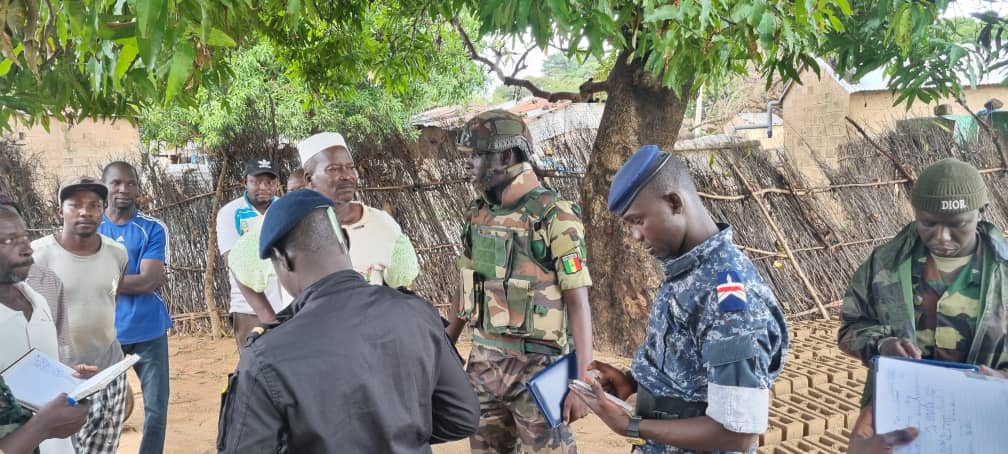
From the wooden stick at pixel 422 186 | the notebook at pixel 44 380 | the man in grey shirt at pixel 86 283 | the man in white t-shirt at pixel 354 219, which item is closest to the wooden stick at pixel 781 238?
the wooden stick at pixel 422 186

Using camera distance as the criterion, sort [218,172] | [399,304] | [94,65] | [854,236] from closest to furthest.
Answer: [399,304]
[94,65]
[218,172]
[854,236]

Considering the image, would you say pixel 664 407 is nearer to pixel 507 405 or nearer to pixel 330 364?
pixel 330 364

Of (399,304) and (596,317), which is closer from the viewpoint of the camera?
(399,304)

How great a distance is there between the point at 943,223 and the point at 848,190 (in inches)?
240

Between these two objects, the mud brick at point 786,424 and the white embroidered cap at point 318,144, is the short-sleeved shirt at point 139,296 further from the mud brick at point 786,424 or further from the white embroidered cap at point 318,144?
the mud brick at point 786,424

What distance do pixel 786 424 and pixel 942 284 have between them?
211 cm

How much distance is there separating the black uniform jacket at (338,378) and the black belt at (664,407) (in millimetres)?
609

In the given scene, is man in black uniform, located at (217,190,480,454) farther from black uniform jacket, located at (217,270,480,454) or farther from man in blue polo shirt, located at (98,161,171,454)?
man in blue polo shirt, located at (98,161,171,454)

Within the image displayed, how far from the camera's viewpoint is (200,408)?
5559 mm

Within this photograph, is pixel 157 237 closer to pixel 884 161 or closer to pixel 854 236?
pixel 854 236

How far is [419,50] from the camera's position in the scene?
679 centimetres

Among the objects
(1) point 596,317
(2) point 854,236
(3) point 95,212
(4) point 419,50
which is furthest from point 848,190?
(3) point 95,212

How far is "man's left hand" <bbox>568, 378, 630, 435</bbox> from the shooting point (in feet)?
6.41

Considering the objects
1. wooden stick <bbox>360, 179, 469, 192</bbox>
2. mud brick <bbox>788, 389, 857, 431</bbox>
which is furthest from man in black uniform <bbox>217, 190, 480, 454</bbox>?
wooden stick <bbox>360, 179, 469, 192</bbox>
